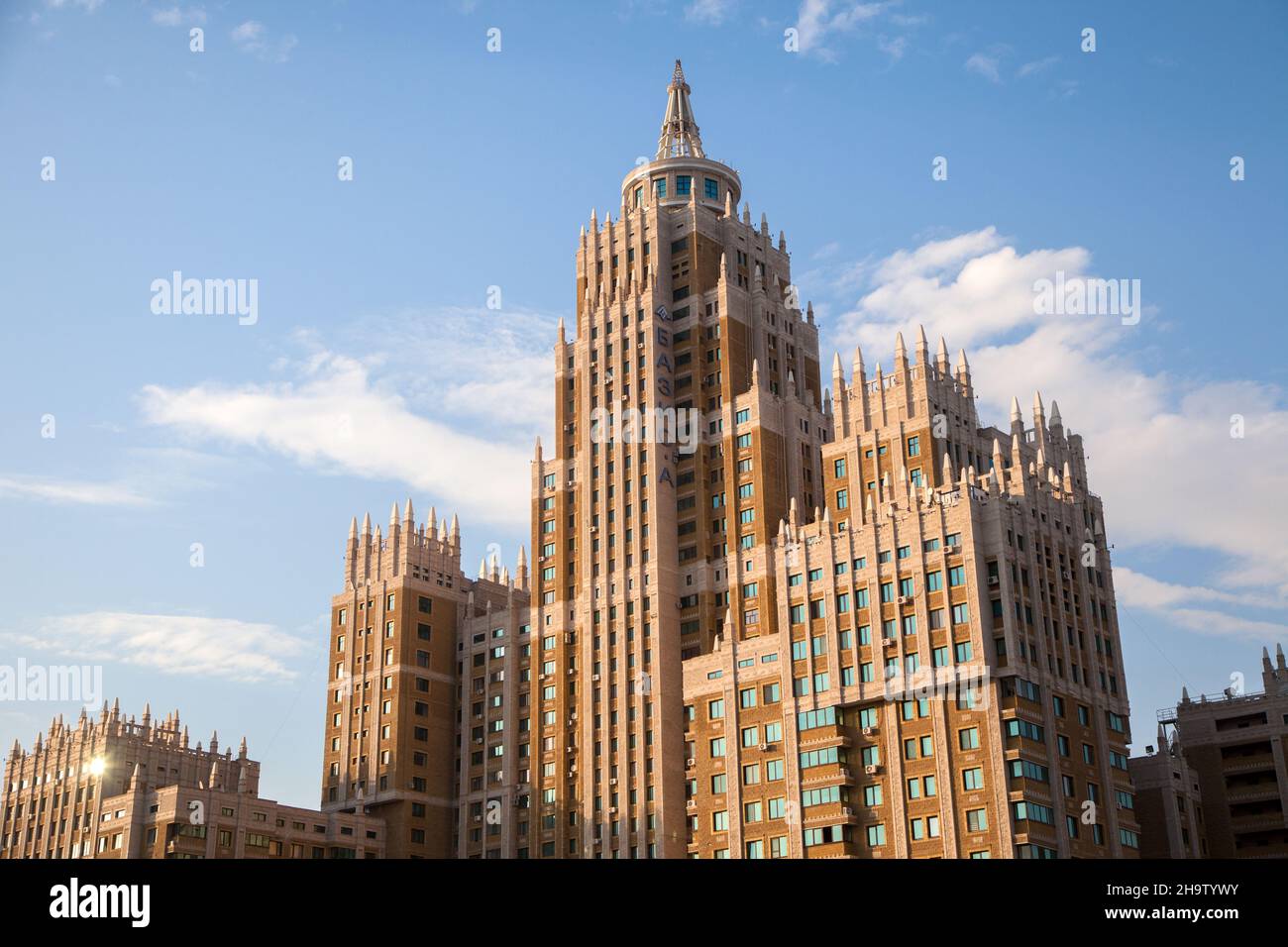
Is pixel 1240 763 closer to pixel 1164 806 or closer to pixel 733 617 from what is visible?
pixel 1164 806

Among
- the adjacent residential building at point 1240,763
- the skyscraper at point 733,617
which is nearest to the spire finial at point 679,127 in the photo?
the skyscraper at point 733,617

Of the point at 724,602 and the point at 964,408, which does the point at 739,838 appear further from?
the point at 964,408

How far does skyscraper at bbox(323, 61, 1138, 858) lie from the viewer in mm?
117438

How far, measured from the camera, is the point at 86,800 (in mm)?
151375

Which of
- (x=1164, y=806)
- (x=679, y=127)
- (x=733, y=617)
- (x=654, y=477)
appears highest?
(x=679, y=127)

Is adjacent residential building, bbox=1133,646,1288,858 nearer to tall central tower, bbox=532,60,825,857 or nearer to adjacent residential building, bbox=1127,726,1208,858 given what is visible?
adjacent residential building, bbox=1127,726,1208,858

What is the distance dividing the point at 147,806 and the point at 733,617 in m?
57.3

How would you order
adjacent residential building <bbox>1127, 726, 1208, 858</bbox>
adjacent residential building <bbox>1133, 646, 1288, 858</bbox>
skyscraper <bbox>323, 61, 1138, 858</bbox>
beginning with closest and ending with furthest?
1. skyscraper <bbox>323, 61, 1138, 858</bbox>
2. adjacent residential building <bbox>1127, 726, 1208, 858</bbox>
3. adjacent residential building <bbox>1133, 646, 1288, 858</bbox>

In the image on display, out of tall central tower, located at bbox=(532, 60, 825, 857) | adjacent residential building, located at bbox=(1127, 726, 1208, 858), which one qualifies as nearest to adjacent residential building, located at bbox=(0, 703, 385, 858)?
tall central tower, located at bbox=(532, 60, 825, 857)

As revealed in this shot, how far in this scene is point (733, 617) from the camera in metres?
138

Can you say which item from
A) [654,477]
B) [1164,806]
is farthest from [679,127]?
[1164,806]

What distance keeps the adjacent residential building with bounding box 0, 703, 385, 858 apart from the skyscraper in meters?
9.08
